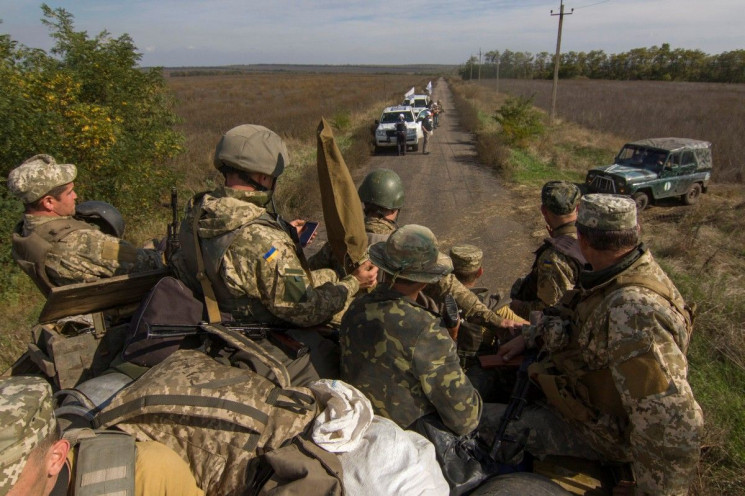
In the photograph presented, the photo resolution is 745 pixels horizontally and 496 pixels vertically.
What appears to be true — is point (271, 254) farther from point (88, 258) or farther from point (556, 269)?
point (556, 269)

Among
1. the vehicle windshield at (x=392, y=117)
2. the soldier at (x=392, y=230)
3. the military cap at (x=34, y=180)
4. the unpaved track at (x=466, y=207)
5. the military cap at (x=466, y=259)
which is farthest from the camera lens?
the vehicle windshield at (x=392, y=117)

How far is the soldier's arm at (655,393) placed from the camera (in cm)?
205

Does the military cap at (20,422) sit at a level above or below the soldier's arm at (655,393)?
above

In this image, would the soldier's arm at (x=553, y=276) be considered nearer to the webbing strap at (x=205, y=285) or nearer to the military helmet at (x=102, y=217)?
the webbing strap at (x=205, y=285)

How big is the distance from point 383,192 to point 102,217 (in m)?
2.20

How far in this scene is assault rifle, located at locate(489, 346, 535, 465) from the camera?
250 cm

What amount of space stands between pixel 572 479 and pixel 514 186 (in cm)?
1267

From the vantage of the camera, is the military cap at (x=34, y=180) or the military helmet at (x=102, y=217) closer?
the military cap at (x=34, y=180)

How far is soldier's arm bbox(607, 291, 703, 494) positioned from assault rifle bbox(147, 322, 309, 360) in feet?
5.16

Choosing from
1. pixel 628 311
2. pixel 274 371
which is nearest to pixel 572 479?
pixel 628 311

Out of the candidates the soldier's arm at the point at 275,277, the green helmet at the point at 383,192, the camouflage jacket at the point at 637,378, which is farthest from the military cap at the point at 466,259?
the soldier's arm at the point at 275,277

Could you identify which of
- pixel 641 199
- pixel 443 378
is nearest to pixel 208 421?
pixel 443 378

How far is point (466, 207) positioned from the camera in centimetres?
1245

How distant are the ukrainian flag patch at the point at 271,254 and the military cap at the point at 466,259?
5.97 ft
